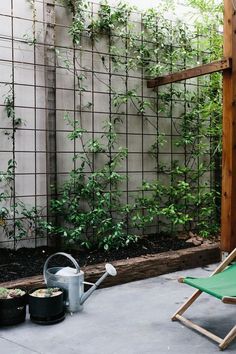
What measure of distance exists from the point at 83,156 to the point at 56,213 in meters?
0.64

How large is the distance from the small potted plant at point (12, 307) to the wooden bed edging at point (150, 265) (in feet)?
1.04

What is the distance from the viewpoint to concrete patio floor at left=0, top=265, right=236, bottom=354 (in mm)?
2400

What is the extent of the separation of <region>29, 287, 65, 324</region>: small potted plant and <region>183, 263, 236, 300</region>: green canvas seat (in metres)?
0.81

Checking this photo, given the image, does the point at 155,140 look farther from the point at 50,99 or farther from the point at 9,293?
the point at 9,293

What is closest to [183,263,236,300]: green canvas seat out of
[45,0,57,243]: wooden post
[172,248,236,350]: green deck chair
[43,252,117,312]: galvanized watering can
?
[172,248,236,350]: green deck chair

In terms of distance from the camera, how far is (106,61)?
4.55 metres

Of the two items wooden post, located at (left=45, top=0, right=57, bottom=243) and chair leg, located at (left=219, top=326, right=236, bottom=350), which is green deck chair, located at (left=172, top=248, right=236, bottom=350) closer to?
chair leg, located at (left=219, top=326, right=236, bottom=350)

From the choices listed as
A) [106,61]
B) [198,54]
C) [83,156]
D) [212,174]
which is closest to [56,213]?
[83,156]

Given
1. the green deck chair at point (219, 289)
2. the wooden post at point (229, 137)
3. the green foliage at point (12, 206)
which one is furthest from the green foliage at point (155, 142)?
the green deck chair at point (219, 289)

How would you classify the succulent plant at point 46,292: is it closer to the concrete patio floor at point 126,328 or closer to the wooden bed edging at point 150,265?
the concrete patio floor at point 126,328

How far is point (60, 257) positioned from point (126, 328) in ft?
4.38

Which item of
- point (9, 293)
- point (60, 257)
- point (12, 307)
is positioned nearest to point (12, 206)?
point (60, 257)

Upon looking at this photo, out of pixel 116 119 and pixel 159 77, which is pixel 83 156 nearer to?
pixel 116 119

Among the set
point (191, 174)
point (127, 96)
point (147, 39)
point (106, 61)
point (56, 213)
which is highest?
point (147, 39)
